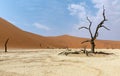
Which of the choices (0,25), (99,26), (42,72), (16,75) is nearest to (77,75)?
(42,72)

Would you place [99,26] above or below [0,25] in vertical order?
below

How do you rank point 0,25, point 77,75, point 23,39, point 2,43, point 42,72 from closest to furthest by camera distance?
point 77,75 → point 42,72 → point 2,43 → point 23,39 → point 0,25

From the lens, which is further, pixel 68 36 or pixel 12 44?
pixel 68 36

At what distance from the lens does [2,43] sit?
178ft

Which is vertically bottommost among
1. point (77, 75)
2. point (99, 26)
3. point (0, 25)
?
point (77, 75)

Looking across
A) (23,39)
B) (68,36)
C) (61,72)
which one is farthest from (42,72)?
(68,36)

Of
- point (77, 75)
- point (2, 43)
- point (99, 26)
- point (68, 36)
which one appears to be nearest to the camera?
point (77, 75)

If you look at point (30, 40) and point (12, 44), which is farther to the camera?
point (30, 40)

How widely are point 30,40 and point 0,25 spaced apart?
346 inches

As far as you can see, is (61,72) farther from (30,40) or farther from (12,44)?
(30,40)

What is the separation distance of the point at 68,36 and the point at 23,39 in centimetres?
3275

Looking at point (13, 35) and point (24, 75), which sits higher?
point (13, 35)

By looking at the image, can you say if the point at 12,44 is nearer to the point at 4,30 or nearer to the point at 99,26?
the point at 4,30

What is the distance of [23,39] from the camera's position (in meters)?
62.2
